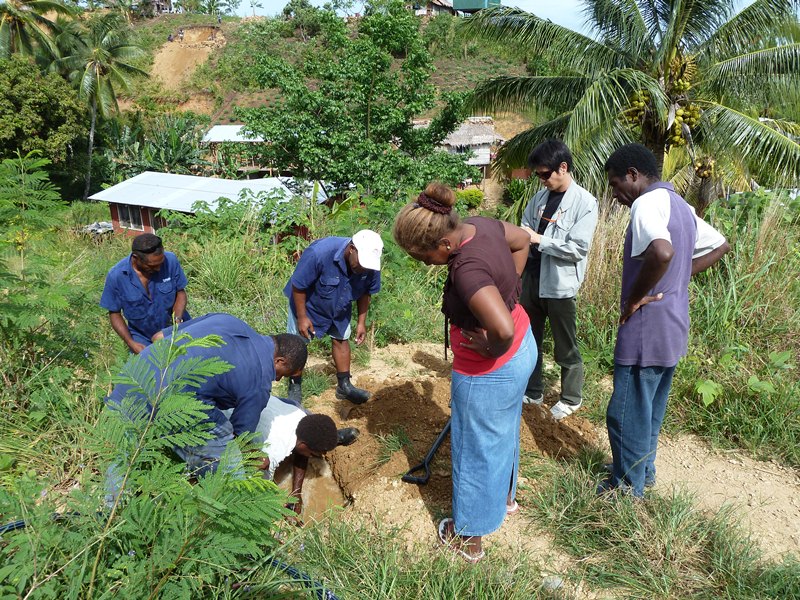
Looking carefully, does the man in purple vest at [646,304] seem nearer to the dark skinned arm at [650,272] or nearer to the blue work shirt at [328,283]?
the dark skinned arm at [650,272]

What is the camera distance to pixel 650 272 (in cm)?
256

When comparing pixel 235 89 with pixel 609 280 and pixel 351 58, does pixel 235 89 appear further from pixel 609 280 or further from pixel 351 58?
pixel 609 280

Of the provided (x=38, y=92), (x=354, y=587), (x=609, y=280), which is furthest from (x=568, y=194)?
(x=38, y=92)

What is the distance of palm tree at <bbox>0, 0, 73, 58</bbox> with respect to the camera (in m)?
29.1

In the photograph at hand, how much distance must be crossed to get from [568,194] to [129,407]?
2.90 meters

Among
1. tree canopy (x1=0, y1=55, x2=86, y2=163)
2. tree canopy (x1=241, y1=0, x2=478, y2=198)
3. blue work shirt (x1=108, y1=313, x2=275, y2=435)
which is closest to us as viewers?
blue work shirt (x1=108, y1=313, x2=275, y2=435)

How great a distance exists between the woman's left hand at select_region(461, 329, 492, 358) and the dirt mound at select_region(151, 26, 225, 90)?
5235cm

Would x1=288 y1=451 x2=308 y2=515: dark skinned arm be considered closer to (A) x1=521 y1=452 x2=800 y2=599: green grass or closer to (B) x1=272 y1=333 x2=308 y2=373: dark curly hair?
(B) x1=272 y1=333 x2=308 y2=373: dark curly hair

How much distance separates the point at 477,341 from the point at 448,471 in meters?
1.37

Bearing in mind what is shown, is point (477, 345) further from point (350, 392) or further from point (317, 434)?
point (350, 392)

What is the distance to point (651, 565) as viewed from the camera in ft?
8.31

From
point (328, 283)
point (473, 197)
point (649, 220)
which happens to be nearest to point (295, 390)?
point (328, 283)

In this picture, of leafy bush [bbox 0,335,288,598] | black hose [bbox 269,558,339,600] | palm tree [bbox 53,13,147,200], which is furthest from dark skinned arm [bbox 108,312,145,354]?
palm tree [bbox 53,13,147,200]

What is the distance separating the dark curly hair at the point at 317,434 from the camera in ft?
10.2
